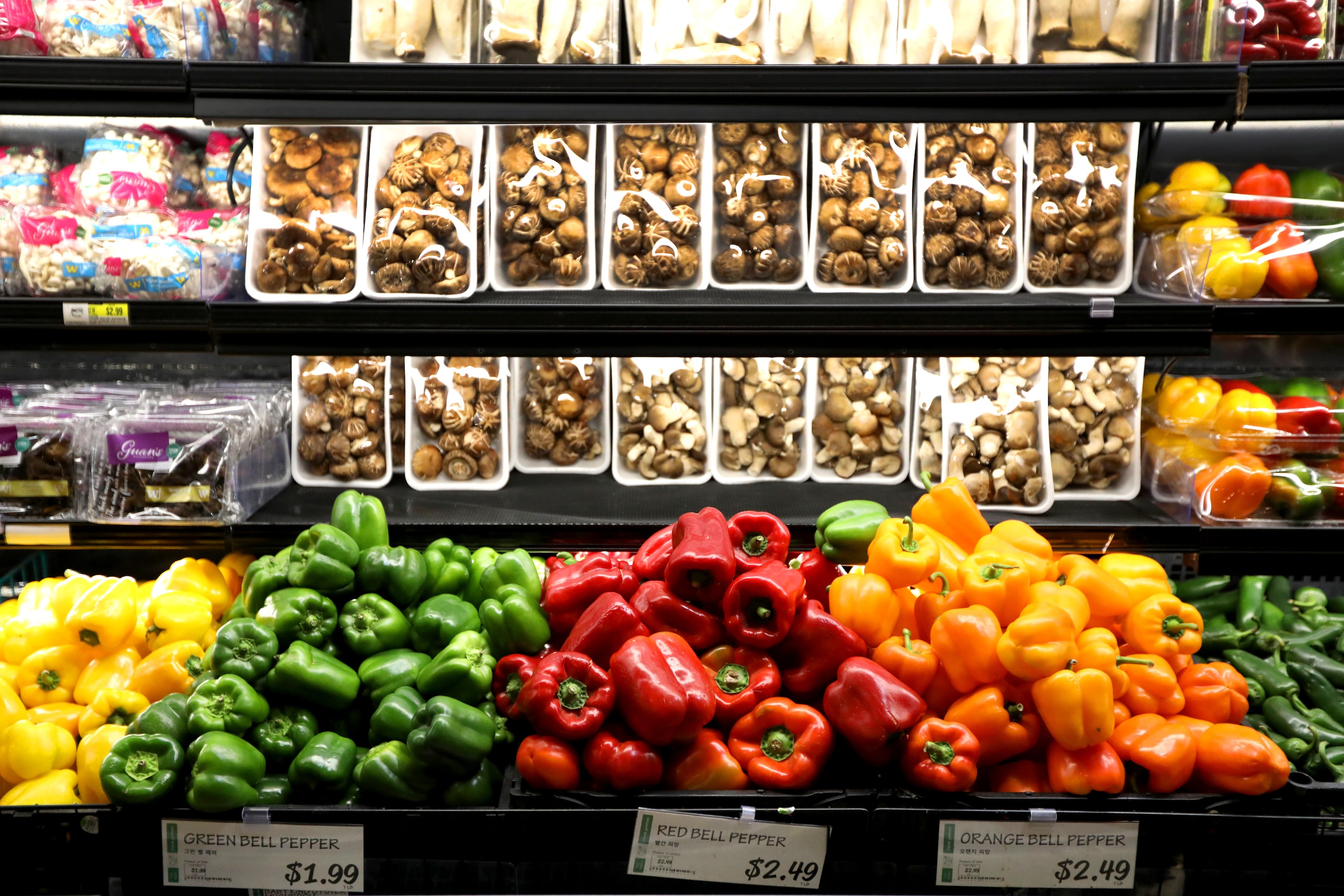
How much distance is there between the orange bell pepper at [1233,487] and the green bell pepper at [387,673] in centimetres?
172

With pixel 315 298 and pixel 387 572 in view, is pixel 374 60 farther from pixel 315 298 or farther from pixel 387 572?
pixel 387 572

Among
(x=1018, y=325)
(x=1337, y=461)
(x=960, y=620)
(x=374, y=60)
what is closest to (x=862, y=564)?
(x=960, y=620)

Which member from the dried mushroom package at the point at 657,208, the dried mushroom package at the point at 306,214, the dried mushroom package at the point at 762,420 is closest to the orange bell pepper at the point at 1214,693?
the dried mushroom package at the point at 762,420

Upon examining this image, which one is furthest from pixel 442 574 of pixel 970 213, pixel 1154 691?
pixel 970 213

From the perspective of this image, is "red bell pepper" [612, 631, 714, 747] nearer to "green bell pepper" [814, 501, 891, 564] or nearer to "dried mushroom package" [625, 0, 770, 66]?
"green bell pepper" [814, 501, 891, 564]

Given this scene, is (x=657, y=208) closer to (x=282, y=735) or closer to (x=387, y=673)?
(x=387, y=673)

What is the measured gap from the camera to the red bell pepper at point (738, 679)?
145cm

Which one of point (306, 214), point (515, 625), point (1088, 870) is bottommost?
point (1088, 870)

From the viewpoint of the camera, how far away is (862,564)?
5.47 ft

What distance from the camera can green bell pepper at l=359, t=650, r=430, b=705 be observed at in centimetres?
154

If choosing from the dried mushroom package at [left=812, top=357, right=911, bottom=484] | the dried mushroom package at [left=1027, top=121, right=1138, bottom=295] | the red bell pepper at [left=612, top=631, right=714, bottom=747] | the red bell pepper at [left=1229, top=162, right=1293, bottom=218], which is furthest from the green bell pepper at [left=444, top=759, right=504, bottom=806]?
the red bell pepper at [left=1229, top=162, right=1293, bottom=218]

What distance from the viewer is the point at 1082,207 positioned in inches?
87.5

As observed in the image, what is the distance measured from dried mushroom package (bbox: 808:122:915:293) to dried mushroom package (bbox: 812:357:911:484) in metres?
0.22

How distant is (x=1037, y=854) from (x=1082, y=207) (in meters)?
Result: 1.46
